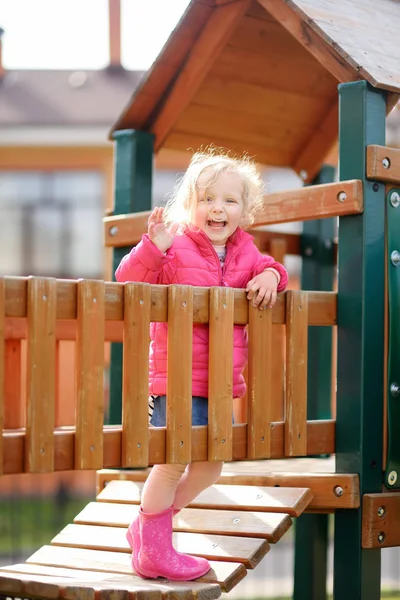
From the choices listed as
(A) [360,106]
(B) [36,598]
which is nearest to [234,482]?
(B) [36,598]

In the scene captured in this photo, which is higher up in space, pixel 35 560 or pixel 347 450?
pixel 347 450

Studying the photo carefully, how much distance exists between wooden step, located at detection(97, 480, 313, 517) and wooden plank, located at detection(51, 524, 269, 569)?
20 centimetres

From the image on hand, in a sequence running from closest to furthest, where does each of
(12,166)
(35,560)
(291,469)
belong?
1. (35,560)
2. (291,469)
3. (12,166)

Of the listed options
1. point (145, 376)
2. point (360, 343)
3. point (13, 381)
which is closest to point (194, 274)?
point (145, 376)

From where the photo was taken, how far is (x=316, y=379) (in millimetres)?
5801

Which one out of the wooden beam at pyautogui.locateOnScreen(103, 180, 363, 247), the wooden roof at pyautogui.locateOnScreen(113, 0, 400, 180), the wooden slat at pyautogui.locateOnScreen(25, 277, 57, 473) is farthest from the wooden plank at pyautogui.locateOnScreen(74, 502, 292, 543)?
the wooden roof at pyautogui.locateOnScreen(113, 0, 400, 180)

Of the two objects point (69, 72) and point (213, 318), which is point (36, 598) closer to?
point (213, 318)

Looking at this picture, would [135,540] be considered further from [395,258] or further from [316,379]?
[316,379]

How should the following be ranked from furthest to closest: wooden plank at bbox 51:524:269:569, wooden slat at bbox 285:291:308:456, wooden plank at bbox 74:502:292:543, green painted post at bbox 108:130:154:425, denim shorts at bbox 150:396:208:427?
green painted post at bbox 108:130:154:425 < wooden slat at bbox 285:291:308:456 < wooden plank at bbox 74:502:292:543 < wooden plank at bbox 51:524:269:569 < denim shorts at bbox 150:396:208:427

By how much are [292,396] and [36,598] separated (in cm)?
127

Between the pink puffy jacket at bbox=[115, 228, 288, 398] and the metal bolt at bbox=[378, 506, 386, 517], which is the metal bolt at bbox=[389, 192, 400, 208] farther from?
the metal bolt at bbox=[378, 506, 386, 517]

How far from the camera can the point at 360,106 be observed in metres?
4.16

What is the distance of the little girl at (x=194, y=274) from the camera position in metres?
3.53

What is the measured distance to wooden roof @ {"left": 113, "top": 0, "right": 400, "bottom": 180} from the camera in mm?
4328
